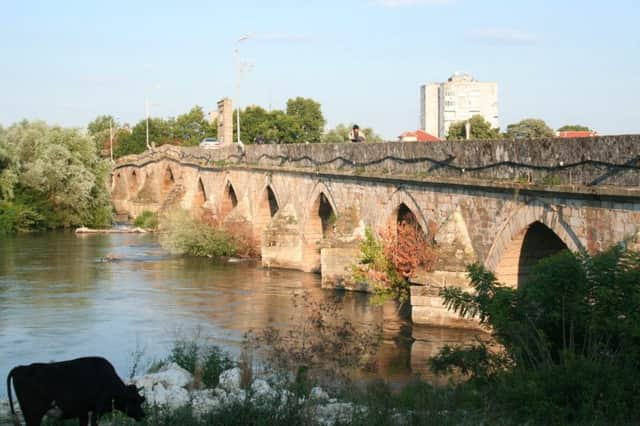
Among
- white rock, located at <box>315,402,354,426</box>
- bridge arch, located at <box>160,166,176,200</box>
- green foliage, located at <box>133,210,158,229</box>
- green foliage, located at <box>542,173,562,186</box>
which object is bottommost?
white rock, located at <box>315,402,354,426</box>

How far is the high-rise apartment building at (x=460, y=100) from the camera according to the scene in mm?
61812

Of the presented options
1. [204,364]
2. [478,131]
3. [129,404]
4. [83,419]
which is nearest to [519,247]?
[204,364]

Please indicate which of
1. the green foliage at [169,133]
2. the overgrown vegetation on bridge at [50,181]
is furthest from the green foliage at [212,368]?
the green foliage at [169,133]

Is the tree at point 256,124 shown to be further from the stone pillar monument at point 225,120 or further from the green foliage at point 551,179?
the green foliage at point 551,179

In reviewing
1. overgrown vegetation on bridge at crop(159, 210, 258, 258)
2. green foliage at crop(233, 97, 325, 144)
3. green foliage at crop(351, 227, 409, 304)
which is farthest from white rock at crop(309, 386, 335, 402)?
green foliage at crop(233, 97, 325, 144)

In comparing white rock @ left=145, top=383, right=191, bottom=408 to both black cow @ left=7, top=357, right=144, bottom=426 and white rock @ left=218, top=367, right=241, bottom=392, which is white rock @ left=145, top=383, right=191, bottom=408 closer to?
white rock @ left=218, top=367, right=241, bottom=392

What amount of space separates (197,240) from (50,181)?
34.8ft

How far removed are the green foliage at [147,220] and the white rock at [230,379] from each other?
29.9 meters

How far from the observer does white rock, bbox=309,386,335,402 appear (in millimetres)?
7083

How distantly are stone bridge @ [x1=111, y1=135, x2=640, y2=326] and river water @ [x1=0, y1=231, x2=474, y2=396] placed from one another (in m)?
1.06

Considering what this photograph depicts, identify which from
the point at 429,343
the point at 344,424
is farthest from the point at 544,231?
the point at 344,424

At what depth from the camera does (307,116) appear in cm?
6041

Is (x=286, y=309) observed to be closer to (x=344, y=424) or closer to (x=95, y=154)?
(x=344, y=424)

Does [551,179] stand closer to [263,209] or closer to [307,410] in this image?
[307,410]
